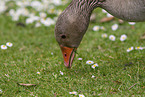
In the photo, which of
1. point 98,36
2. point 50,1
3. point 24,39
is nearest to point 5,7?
point 50,1

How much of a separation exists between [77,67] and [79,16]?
1141 mm

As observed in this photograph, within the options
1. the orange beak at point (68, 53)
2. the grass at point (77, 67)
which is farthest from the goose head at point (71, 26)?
the grass at point (77, 67)

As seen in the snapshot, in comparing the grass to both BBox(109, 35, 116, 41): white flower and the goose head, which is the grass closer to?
BBox(109, 35, 116, 41): white flower

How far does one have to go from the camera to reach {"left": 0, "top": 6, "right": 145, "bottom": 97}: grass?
390 centimetres

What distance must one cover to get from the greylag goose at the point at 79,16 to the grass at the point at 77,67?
21.8 inches

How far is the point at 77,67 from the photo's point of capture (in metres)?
4.76

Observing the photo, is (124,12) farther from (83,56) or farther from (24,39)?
(24,39)

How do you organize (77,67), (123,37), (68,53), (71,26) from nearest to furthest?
(71,26) → (68,53) → (77,67) → (123,37)

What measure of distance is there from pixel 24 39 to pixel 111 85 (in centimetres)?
335

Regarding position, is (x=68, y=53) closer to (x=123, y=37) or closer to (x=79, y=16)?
(x=79, y=16)

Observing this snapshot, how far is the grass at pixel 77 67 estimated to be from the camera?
390 centimetres

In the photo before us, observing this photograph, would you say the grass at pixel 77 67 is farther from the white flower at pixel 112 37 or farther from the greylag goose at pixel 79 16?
the greylag goose at pixel 79 16

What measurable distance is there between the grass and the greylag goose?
55cm

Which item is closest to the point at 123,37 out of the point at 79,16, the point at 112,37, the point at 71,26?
the point at 112,37
